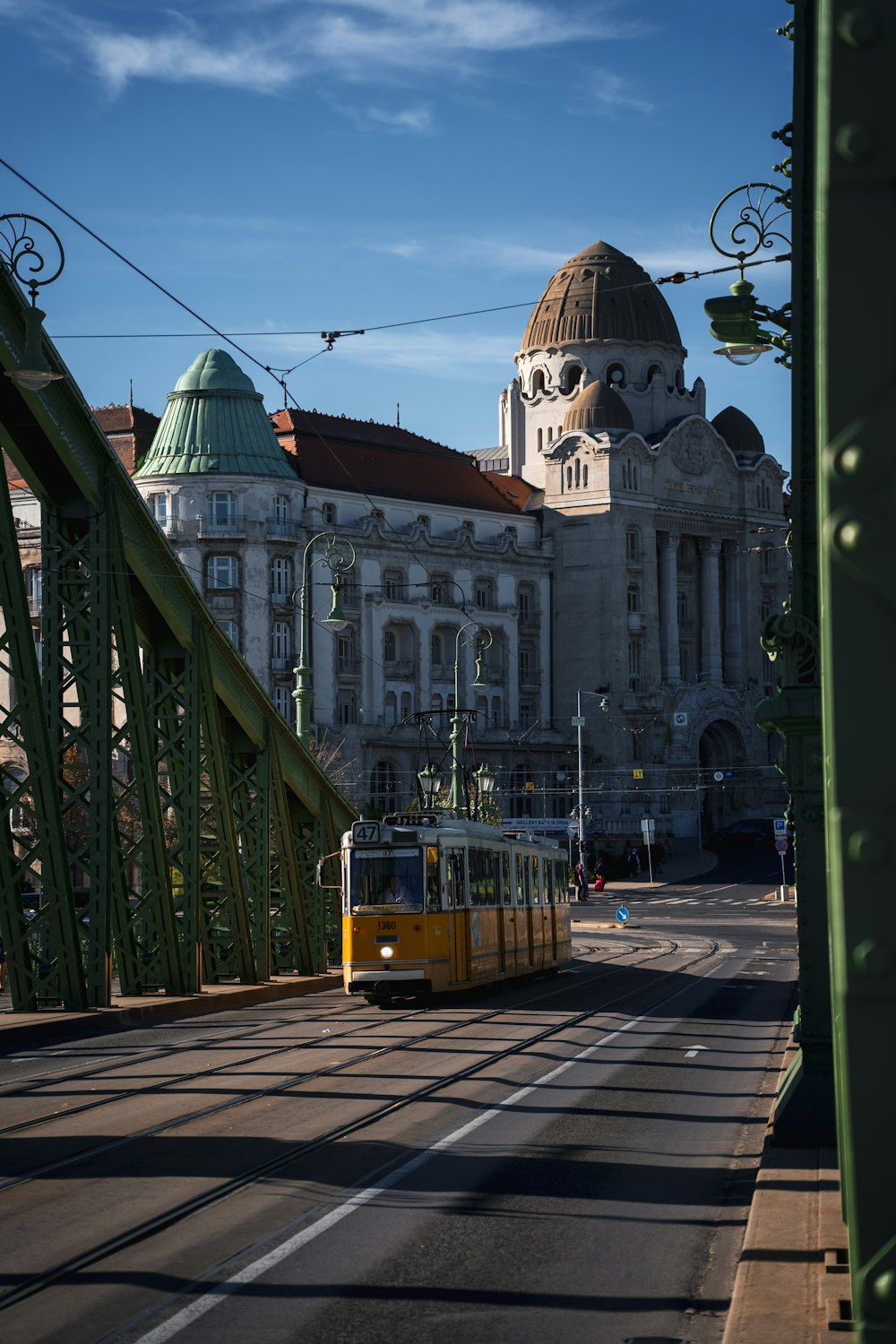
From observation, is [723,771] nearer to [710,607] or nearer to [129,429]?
[710,607]

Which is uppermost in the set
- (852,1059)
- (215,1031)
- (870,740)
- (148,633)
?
(148,633)

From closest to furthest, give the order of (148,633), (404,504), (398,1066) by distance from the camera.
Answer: (398,1066)
(148,633)
(404,504)

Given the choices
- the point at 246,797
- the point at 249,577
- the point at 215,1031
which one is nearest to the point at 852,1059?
the point at 215,1031

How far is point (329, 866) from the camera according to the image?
1300 inches

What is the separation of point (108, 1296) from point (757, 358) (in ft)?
39.9

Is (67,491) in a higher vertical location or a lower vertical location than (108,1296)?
higher

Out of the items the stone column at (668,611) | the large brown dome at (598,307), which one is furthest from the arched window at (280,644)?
the large brown dome at (598,307)

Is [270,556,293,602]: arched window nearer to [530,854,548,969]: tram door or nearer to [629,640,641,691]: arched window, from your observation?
[629,640,641,691]: arched window

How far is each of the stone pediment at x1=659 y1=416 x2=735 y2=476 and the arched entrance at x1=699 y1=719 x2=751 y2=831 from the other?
1700 cm

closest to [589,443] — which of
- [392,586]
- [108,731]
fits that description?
[392,586]

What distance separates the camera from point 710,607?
116 m

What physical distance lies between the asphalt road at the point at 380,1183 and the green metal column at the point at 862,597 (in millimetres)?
5253

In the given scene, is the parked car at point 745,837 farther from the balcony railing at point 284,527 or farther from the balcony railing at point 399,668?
the balcony railing at point 284,527

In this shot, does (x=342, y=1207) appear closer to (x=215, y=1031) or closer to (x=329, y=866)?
(x=215, y=1031)
